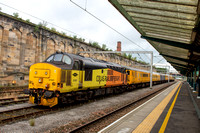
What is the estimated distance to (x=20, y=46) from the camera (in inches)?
765

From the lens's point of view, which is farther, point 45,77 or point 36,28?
point 36,28

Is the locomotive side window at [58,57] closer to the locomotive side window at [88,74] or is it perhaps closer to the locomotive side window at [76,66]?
the locomotive side window at [76,66]

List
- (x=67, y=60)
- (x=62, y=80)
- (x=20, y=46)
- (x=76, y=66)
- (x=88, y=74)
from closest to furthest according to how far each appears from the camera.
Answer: (x=62, y=80), (x=67, y=60), (x=76, y=66), (x=88, y=74), (x=20, y=46)

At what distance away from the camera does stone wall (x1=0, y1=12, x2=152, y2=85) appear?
57.6ft

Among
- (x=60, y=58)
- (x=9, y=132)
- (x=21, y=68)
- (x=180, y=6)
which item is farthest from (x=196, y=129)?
(x=21, y=68)

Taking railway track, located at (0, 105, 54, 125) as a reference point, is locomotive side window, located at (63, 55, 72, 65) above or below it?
above

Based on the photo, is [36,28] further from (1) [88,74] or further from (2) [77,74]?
(2) [77,74]

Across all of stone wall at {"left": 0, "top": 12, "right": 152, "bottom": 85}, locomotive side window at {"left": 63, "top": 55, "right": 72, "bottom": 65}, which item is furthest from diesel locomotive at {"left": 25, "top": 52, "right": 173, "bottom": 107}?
stone wall at {"left": 0, "top": 12, "right": 152, "bottom": 85}

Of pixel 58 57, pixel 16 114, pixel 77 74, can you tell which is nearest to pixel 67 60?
pixel 58 57

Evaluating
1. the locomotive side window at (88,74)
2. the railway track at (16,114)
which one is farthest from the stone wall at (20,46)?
the locomotive side window at (88,74)

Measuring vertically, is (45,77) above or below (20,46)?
below

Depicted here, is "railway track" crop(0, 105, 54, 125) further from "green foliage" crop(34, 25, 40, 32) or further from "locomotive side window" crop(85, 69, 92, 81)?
"green foliage" crop(34, 25, 40, 32)

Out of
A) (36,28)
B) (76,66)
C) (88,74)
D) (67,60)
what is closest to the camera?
(67,60)

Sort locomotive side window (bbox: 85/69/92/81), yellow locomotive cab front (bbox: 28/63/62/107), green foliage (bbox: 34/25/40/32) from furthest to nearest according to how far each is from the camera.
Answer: green foliage (bbox: 34/25/40/32) < locomotive side window (bbox: 85/69/92/81) < yellow locomotive cab front (bbox: 28/63/62/107)
